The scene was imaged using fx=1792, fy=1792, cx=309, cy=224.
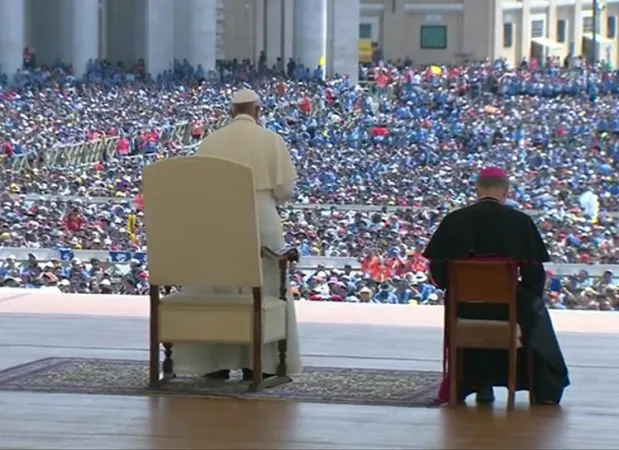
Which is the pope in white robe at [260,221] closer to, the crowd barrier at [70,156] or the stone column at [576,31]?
the crowd barrier at [70,156]

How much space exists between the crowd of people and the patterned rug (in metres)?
7.16

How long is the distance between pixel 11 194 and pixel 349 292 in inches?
415

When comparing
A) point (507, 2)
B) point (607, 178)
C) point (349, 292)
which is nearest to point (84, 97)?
point (607, 178)

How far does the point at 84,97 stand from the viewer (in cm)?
3884

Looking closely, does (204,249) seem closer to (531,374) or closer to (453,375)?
(453,375)

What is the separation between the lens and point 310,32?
191 ft

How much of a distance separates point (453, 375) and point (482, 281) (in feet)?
1.46

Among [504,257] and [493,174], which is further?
[493,174]

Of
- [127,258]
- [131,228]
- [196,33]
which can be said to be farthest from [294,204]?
[196,33]

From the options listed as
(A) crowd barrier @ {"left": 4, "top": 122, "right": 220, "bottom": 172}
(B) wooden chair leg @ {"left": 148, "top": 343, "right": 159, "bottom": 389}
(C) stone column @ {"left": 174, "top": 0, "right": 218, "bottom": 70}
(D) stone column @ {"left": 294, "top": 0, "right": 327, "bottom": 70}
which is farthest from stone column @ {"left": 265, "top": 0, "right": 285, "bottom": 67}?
(B) wooden chair leg @ {"left": 148, "top": 343, "right": 159, "bottom": 389}

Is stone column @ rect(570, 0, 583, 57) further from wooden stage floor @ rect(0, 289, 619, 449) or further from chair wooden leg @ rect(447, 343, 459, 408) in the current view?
chair wooden leg @ rect(447, 343, 459, 408)

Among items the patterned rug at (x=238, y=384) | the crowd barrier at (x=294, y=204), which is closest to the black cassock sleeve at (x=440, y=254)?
the patterned rug at (x=238, y=384)

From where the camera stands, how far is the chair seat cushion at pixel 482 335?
7723 mm

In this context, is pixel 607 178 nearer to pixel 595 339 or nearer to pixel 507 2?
pixel 595 339
